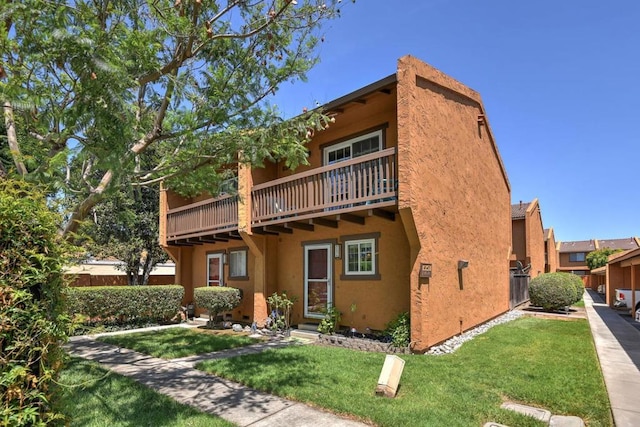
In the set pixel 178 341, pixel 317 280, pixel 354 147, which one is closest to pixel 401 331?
pixel 317 280

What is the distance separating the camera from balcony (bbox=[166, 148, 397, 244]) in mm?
9133

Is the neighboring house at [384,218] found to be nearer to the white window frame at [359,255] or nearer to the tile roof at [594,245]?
the white window frame at [359,255]

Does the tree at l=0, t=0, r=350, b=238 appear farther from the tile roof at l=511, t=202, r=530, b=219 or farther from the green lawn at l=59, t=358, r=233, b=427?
the tile roof at l=511, t=202, r=530, b=219

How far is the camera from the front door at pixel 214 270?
15739 millimetres

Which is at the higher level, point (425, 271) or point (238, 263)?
point (425, 271)

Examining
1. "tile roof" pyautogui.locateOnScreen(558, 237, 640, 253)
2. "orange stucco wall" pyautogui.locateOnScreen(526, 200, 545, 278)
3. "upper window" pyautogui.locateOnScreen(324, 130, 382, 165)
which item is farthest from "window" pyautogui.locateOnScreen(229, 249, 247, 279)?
"tile roof" pyautogui.locateOnScreen(558, 237, 640, 253)

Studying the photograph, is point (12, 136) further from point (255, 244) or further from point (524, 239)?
point (524, 239)

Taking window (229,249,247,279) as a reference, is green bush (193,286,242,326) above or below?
below

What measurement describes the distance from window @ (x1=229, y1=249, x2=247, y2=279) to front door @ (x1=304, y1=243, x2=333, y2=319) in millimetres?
3318

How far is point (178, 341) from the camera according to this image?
10766 millimetres

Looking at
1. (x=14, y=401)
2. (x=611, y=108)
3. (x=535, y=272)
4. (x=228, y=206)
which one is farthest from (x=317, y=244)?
(x=535, y=272)

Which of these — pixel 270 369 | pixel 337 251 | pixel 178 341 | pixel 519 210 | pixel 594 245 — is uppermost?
pixel 519 210

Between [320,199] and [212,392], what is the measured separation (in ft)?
18.1

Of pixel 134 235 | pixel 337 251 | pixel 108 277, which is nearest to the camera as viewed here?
pixel 337 251
